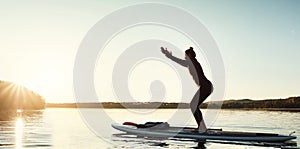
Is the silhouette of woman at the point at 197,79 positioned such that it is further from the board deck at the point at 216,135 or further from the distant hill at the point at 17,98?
the distant hill at the point at 17,98

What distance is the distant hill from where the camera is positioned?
9723 cm

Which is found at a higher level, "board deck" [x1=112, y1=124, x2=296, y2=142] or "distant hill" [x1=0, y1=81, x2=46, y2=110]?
"distant hill" [x1=0, y1=81, x2=46, y2=110]

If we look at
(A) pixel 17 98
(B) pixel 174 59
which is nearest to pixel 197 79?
(B) pixel 174 59

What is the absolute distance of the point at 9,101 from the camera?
9800 centimetres

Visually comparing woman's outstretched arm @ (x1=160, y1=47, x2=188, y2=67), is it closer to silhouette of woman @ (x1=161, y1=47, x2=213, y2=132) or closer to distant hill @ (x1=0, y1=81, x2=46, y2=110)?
silhouette of woman @ (x1=161, y1=47, x2=213, y2=132)

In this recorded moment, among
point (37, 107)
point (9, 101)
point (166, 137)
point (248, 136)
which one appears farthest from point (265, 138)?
point (37, 107)

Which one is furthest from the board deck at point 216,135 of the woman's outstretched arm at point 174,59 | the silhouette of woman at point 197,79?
the woman's outstretched arm at point 174,59

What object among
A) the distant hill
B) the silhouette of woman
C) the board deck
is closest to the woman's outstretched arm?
the silhouette of woman

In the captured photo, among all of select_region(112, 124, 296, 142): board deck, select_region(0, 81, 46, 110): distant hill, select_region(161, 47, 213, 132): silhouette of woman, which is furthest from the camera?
select_region(0, 81, 46, 110): distant hill

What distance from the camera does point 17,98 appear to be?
4473 inches

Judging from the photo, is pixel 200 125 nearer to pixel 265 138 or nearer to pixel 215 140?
pixel 215 140

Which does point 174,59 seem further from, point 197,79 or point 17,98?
point 17,98

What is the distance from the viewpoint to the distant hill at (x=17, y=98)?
319 feet

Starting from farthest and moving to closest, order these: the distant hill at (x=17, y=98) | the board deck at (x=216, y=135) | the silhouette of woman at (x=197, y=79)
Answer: the distant hill at (x=17, y=98)
the silhouette of woman at (x=197, y=79)
the board deck at (x=216, y=135)
